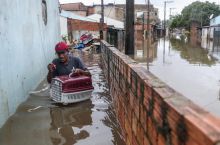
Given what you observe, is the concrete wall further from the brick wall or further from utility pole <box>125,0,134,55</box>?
the brick wall

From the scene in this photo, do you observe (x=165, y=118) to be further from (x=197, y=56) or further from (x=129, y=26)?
(x=197, y=56)

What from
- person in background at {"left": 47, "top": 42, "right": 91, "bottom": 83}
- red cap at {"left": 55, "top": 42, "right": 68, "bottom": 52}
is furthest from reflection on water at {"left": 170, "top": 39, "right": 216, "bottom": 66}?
red cap at {"left": 55, "top": 42, "right": 68, "bottom": 52}

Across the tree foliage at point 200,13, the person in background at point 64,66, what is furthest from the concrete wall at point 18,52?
the tree foliage at point 200,13

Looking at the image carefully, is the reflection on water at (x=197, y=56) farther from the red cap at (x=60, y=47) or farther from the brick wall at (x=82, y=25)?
the red cap at (x=60, y=47)

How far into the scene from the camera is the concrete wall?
6113mm

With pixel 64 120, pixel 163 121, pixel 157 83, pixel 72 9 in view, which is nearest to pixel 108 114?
pixel 64 120

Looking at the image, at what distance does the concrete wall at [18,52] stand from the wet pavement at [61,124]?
28 cm

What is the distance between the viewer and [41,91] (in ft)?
29.7

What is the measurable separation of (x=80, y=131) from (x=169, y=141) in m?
3.52

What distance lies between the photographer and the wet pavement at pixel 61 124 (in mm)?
5324

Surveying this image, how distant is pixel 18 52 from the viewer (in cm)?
738

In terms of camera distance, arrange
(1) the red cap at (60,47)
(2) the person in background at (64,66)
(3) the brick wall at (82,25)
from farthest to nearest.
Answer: (3) the brick wall at (82,25)
(2) the person in background at (64,66)
(1) the red cap at (60,47)

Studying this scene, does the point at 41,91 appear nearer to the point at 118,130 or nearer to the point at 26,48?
the point at 26,48

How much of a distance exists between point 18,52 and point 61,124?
2.22 m
